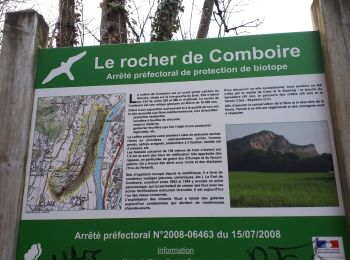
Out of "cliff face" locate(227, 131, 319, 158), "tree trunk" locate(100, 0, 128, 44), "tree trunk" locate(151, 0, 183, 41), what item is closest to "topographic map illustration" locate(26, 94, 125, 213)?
"cliff face" locate(227, 131, 319, 158)

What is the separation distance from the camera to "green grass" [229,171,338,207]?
2105 millimetres

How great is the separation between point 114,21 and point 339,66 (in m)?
3.06

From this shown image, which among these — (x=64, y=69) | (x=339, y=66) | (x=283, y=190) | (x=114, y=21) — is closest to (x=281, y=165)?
(x=283, y=190)

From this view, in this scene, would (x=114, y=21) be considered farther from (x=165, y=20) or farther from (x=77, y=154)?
(x=77, y=154)

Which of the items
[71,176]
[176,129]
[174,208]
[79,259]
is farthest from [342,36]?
[79,259]

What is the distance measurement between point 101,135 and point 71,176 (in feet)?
1.00

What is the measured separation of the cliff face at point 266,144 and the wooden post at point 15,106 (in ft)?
4.23

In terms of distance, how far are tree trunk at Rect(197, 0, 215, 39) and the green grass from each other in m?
3.75

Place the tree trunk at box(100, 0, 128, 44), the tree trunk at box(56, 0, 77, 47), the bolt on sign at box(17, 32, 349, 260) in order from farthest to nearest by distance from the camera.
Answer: the tree trunk at box(56, 0, 77, 47)
the tree trunk at box(100, 0, 128, 44)
the bolt on sign at box(17, 32, 349, 260)

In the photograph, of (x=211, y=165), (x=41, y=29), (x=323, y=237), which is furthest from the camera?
(x=41, y=29)

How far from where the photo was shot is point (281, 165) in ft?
7.20

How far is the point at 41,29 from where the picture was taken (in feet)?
8.86

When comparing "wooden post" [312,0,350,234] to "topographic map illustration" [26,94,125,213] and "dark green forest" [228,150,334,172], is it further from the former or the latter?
"topographic map illustration" [26,94,125,213]

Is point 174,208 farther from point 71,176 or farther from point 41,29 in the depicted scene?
point 41,29
